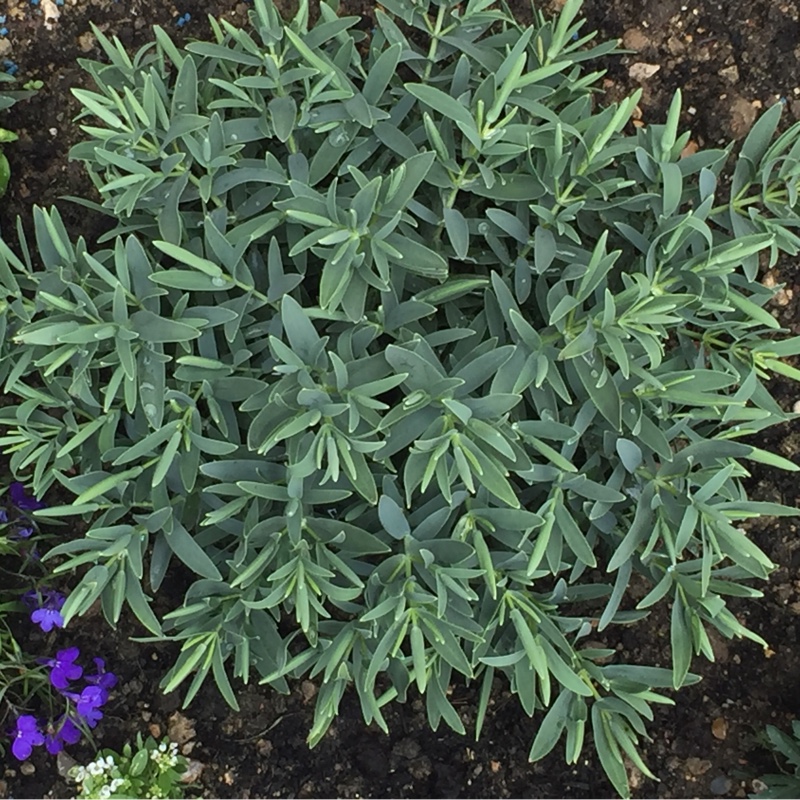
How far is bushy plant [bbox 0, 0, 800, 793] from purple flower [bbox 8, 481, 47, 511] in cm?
23

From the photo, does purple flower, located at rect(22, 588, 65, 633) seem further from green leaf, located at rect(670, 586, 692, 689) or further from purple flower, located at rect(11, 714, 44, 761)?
green leaf, located at rect(670, 586, 692, 689)

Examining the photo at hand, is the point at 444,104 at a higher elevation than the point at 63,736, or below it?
higher

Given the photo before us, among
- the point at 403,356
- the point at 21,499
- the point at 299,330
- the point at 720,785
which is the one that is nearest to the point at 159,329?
the point at 299,330

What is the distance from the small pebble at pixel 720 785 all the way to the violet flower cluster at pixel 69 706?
1150 mm

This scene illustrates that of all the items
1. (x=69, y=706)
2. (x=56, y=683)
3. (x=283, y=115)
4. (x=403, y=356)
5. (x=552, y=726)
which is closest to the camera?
(x=403, y=356)

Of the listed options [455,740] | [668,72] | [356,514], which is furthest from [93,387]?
[668,72]

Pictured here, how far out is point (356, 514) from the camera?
122 cm

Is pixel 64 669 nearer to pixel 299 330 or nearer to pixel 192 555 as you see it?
pixel 192 555

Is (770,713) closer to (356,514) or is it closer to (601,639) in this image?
(601,639)

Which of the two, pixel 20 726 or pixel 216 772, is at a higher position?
pixel 20 726

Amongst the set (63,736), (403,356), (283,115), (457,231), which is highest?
(283,115)

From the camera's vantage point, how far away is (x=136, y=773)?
4.74ft

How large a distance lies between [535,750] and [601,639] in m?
0.38

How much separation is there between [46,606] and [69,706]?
218mm
